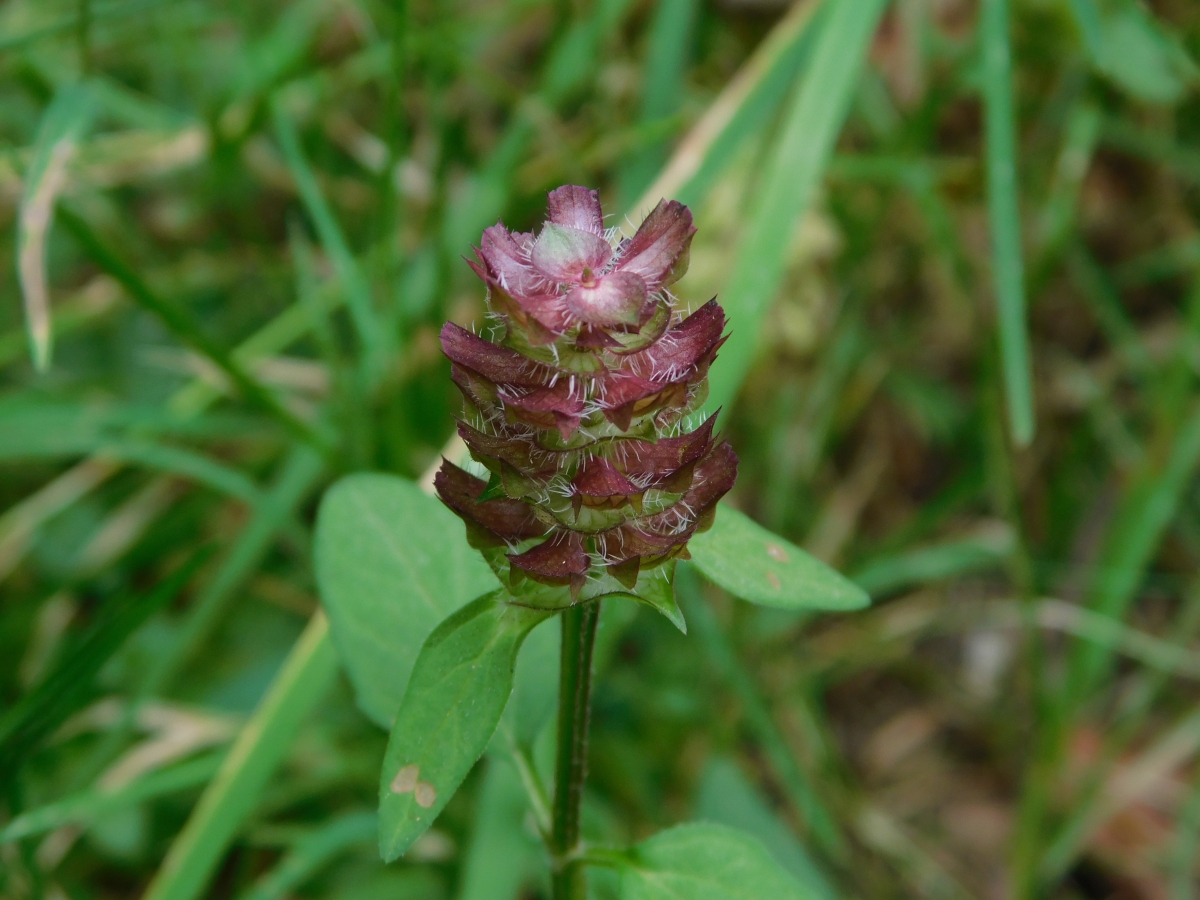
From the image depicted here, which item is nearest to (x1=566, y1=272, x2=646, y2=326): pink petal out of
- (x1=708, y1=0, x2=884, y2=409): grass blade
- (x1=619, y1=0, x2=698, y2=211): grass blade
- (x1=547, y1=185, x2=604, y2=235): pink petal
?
(x1=547, y1=185, x2=604, y2=235): pink petal

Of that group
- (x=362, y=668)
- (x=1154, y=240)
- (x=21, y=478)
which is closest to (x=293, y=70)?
(x=21, y=478)

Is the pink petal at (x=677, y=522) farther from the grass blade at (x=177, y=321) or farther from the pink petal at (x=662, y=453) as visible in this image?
the grass blade at (x=177, y=321)

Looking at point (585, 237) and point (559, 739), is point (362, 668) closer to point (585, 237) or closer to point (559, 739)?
point (559, 739)

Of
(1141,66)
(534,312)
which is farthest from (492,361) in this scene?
(1141,66)

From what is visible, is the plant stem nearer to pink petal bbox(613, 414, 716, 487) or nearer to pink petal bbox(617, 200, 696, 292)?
pink petal bbox(613, 414, 716, 487)

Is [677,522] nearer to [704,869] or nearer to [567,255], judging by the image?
[567,255]

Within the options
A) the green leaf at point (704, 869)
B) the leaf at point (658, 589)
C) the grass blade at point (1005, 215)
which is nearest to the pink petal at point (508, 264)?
the leaf at point (658, 589)
